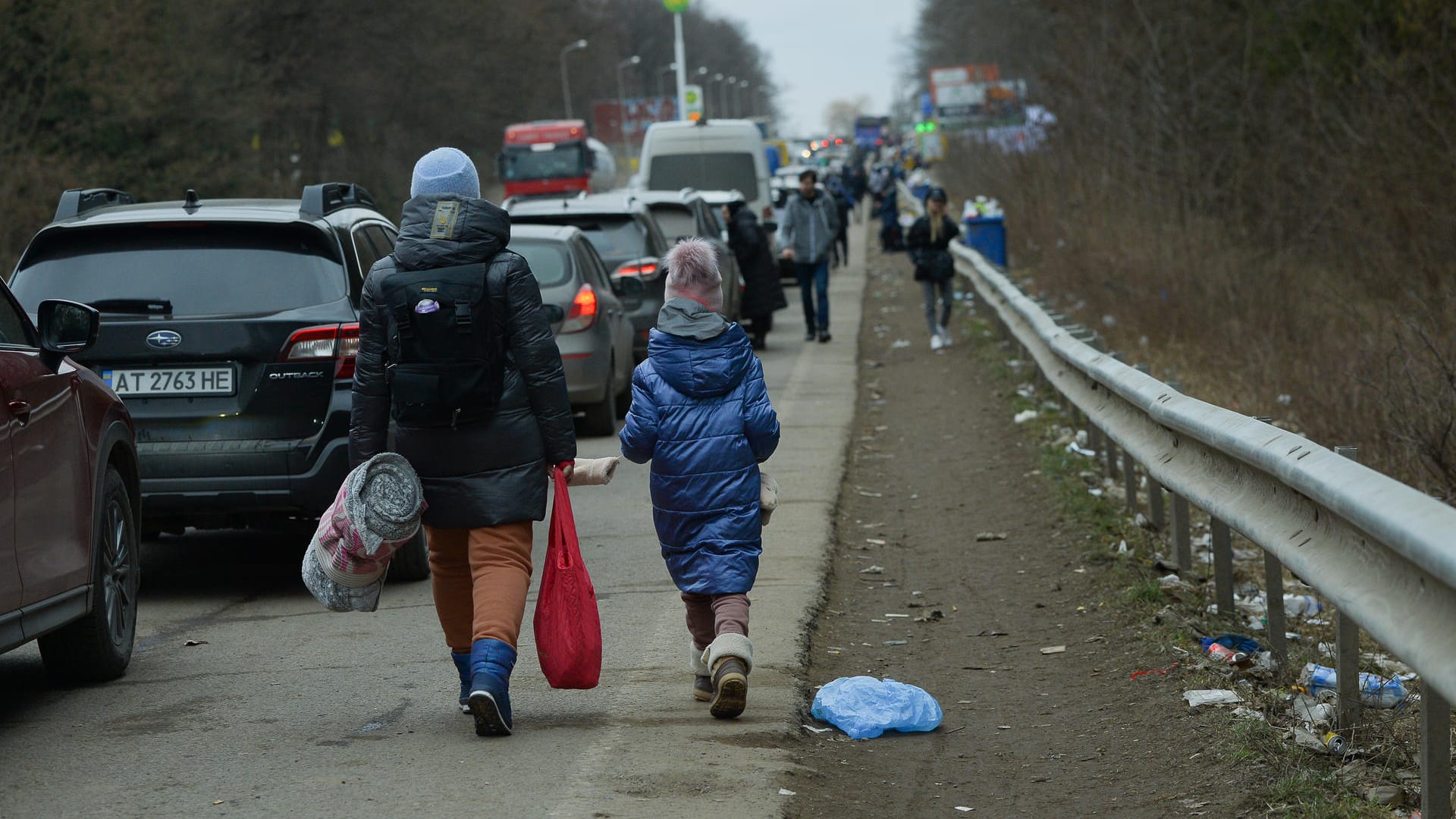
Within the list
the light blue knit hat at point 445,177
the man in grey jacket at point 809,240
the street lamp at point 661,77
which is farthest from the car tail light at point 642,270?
the street lamp at point 661,77

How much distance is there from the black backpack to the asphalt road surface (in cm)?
102

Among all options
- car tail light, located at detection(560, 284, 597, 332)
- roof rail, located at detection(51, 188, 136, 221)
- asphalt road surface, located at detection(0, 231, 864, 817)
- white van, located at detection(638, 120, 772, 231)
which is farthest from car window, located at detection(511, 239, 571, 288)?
white van, located at detection(638, 120, 772, 231)

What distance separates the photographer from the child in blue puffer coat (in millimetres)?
5766

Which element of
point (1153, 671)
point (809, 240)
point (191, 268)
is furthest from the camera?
point (809, 240)

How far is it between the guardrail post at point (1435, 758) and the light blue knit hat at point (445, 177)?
117 inches

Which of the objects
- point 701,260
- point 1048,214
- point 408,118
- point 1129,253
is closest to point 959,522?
point 701,260

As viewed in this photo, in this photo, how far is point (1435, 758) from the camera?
4145 mm

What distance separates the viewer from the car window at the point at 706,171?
96.3 ft

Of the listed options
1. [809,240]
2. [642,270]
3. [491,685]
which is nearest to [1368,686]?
[491,685]

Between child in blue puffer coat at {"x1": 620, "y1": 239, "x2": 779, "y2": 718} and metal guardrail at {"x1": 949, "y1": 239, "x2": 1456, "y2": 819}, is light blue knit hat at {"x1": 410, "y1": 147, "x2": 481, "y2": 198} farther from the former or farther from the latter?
metal guardrail at {"x1": 949, "y1": 239, "x2": 1456, "y2": 819}

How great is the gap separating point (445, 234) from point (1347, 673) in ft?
9.27

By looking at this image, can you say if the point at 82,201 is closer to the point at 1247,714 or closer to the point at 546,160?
the point at 1247,714

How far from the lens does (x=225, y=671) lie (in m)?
6.64

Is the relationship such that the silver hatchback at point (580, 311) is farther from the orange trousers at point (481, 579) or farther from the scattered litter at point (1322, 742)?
the scattered litter at point (1322, 742)
